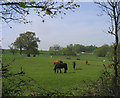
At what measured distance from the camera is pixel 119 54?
2766 millimetres

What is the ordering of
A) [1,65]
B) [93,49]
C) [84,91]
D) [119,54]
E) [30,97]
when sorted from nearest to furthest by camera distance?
[1,65] → [30,97] → [84,91] → [119,54] → [93,49]

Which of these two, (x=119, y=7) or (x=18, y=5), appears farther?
(x=119, y=7)

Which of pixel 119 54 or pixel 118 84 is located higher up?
pixel 119 54

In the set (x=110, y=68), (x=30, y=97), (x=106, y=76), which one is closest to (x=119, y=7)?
(x=110, y=68)

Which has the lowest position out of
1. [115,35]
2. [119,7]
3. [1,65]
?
[1,65]

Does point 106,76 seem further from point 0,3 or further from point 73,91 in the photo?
point 0,3

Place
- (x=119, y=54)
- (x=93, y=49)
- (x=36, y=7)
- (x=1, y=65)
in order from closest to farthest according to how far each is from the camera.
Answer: (x=36, y=7), (x=1, y=65), (x=119, y=54), (x=93, y=49)

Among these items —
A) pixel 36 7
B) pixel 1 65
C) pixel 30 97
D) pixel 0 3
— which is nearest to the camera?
pixel 36 7

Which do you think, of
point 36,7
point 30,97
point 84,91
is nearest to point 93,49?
point 84,91

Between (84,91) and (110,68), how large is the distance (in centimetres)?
94

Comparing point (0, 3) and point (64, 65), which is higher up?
point (0, 3)

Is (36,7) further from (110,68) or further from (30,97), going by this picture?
(110,68)

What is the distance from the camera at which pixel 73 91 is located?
2611 millimetres

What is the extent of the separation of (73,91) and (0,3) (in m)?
2.15
